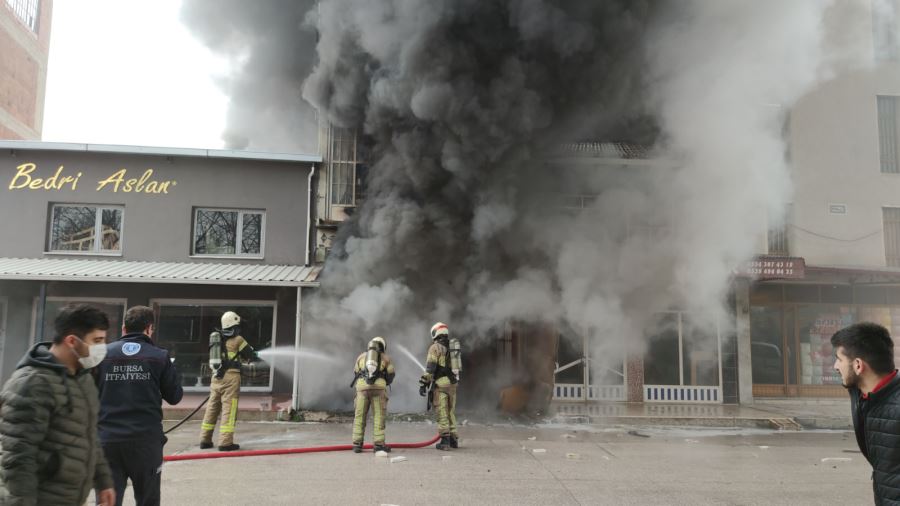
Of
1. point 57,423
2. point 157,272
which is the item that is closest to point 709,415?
point 157,272

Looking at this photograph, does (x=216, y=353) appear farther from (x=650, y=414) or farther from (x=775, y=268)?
(x=775, y=268)

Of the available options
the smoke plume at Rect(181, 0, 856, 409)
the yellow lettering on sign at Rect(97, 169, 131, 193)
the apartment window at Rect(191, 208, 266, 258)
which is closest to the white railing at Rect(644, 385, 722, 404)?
the smoke plume at Rect(181, 0, 856, 409)

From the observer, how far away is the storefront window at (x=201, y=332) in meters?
11.9

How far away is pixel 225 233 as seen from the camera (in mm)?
12016

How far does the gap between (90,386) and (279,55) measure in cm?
1172

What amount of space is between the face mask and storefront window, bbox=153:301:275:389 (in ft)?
30.5

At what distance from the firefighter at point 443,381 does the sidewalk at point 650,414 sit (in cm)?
235

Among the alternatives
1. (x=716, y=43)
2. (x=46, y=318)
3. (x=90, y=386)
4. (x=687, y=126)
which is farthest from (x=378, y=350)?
(x=46, y=318)

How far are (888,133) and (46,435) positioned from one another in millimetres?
15489

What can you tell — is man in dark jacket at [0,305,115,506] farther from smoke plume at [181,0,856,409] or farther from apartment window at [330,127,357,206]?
apartment window at [330,127,357,206]

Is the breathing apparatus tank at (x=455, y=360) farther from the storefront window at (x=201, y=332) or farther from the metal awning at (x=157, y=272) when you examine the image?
the storefront window at (x=201, y=332)

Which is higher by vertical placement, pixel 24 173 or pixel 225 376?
pixel 24 173

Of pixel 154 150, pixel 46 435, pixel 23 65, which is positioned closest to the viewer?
pixel 46 435

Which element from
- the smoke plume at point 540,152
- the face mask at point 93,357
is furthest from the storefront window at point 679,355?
the face mask at point 93,357
